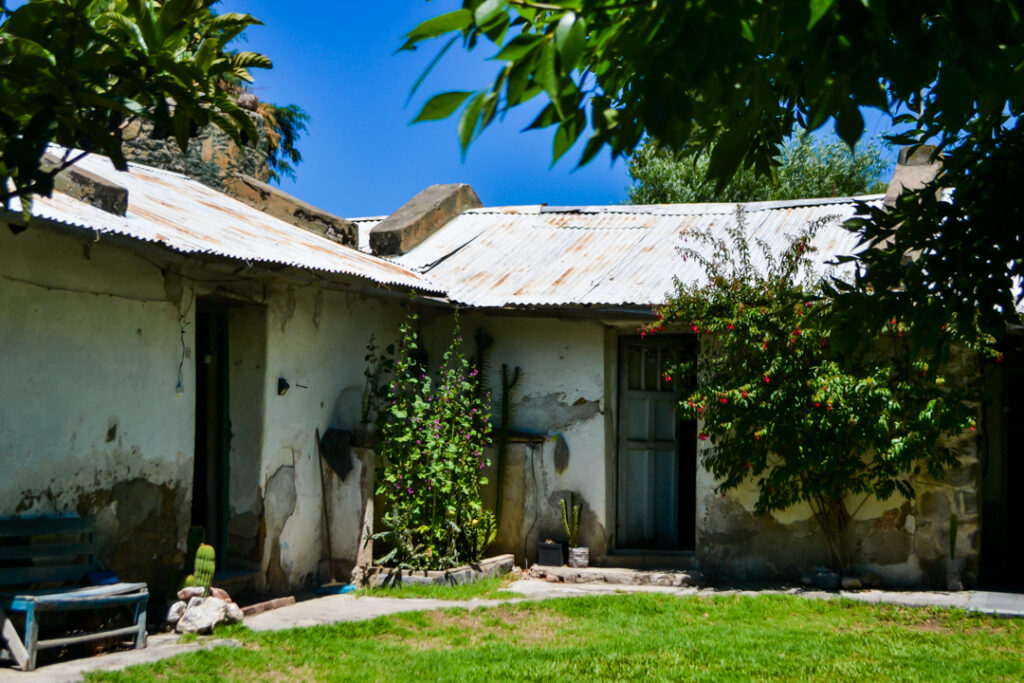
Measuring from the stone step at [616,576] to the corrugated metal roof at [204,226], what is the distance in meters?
2.79

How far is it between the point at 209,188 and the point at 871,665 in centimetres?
738

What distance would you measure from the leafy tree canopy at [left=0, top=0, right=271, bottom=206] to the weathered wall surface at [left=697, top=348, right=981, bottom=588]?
24.0ft

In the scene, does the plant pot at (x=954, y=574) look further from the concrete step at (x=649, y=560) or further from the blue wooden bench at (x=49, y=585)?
the blue wooden bench at (x=49, y=585)

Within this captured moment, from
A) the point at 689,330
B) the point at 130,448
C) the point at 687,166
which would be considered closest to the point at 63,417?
the point at 130,448

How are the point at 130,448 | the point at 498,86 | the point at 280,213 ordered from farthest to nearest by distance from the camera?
the point at 280,213, the point at 130,448, the point at 498,86

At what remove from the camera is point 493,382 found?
10.1 m

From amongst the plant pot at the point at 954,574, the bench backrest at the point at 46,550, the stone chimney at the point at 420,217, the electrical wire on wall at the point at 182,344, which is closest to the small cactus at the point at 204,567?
the bench backrest at the point at 46,550

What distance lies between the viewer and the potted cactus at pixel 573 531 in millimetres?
9508

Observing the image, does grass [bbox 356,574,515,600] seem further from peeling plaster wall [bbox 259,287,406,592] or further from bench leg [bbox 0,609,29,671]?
bench leg [bbox 0,609,29,671]

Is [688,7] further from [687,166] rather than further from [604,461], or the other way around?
[687,166]

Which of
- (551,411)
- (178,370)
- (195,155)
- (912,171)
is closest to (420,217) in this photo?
(195,155)

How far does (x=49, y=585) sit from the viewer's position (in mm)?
6188

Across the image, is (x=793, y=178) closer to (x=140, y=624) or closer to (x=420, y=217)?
(x=420, y=217)

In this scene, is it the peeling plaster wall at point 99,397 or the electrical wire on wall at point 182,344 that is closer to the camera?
the peeling plaster wall at point 99,397
